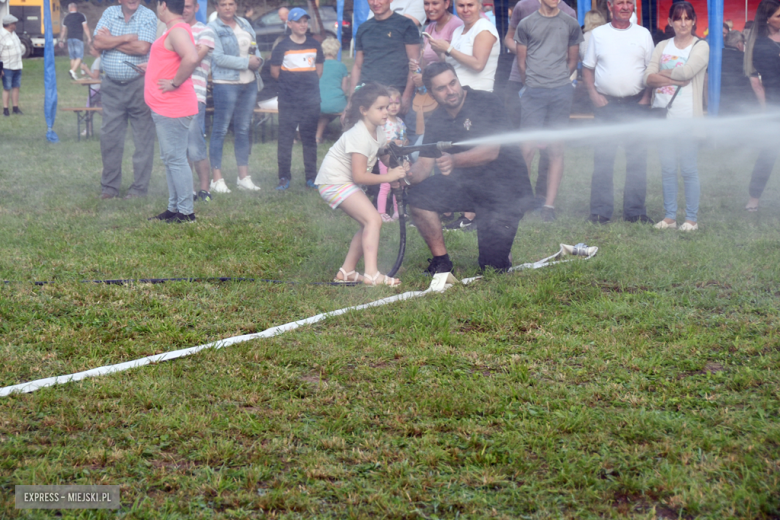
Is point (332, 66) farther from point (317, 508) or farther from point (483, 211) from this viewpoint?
point (317, 508)

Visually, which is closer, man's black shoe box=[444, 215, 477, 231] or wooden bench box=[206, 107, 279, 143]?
man's black shoe box=[444, 215, 477, 231]

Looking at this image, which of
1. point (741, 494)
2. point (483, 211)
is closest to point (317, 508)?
point (741, 494)

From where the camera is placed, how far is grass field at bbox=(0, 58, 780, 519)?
2.65 m

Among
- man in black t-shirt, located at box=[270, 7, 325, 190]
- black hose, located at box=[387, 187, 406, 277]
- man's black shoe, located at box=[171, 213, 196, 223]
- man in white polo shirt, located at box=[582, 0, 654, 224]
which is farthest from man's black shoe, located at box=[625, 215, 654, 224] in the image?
man's black shoe, located at box=[171, 213, 196, 223]

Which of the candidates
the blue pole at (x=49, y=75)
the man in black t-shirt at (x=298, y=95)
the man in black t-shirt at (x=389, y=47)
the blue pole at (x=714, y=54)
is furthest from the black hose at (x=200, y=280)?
the blue pole at (x=49, y=75)

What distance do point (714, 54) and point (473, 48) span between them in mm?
4542

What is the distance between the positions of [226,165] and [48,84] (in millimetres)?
3670

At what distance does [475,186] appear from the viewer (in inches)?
207

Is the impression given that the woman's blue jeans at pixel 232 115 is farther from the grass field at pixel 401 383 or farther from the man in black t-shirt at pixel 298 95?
the grass field at pixel 401 383

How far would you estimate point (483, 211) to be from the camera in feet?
17.4

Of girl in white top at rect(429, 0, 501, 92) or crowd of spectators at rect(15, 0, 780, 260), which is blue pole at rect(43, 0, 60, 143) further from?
girl in white top at rect(429, 0, 501, 92)

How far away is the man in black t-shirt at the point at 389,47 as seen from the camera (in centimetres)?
725

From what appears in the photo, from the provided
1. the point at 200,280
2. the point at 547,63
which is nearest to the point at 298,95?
the point at 547,63

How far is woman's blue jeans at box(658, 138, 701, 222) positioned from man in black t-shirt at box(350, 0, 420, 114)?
256 centimetres
